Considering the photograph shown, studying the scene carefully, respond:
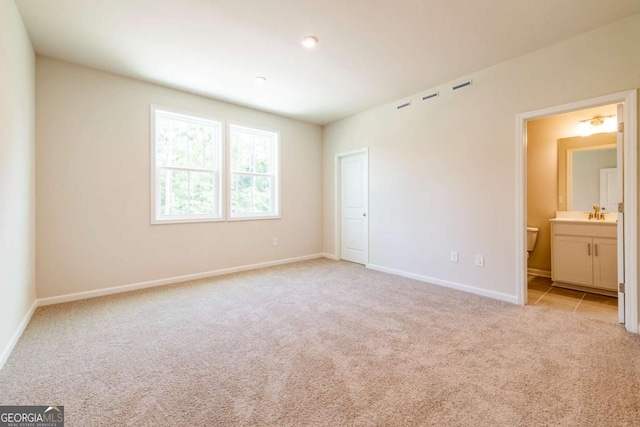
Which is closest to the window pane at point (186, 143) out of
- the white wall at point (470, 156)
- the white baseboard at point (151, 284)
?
the white baseboard at point (151, 284)

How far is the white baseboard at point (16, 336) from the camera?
1.94 metres

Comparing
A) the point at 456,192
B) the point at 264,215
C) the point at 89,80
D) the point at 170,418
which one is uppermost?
the point at 89,80

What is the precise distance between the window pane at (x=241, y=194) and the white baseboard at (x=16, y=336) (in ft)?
8.13

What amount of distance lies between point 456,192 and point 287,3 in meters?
2.79

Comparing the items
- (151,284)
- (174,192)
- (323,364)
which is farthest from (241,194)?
(323,364)

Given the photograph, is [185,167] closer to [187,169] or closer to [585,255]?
[187,169]

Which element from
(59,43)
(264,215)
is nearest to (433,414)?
(264,215)

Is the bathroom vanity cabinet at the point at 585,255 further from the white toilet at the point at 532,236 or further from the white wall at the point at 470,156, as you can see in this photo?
Answer: the white wall at the point at 470,156

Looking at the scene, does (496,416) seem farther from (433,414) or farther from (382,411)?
(382,411)

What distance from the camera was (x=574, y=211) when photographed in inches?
157

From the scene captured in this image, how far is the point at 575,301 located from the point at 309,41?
4.01m

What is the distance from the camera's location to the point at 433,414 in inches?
57.6

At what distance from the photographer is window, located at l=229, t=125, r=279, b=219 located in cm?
458

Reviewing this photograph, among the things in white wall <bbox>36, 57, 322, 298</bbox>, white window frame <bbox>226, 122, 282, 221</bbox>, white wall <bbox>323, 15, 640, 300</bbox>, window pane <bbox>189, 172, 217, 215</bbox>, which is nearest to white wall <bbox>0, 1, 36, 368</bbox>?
white wall <bbox>36, 57, 322, 298</bbox>
